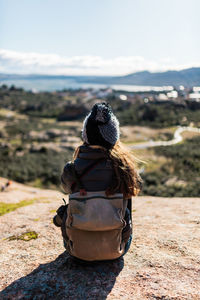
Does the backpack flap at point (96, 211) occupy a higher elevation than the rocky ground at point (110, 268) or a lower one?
higher

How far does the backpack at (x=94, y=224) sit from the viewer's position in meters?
2.96

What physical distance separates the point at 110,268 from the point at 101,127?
1.73 metres

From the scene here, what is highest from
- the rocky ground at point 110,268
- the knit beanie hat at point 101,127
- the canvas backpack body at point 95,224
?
the knit beanie hat at point 101,127

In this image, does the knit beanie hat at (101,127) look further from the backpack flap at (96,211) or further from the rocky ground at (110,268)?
the rocky ground at (110,268)

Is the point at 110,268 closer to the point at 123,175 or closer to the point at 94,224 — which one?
the point at 94,224

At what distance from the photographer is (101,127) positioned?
312 cm

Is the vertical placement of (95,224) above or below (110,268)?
above

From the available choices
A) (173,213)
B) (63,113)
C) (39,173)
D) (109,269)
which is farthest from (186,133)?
(63,113)

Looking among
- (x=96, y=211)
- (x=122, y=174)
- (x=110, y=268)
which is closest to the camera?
(x=96, y=211)

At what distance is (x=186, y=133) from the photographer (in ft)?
114

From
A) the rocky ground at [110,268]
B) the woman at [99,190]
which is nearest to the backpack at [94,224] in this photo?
the woman at [99,190]

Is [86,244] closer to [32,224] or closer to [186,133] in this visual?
[32,224]

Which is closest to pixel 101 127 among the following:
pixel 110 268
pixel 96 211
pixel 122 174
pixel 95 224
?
pixel 122 174

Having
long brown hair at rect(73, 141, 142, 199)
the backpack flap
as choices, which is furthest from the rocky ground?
long brown hair at rect(73, 141, 142, 199)
